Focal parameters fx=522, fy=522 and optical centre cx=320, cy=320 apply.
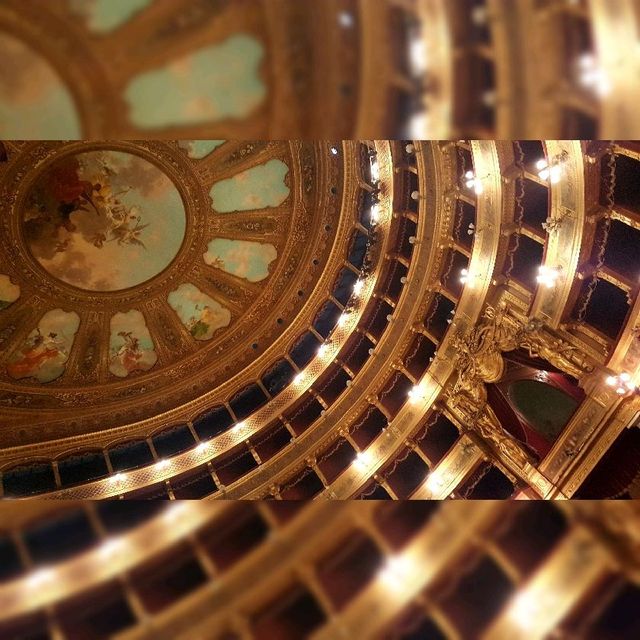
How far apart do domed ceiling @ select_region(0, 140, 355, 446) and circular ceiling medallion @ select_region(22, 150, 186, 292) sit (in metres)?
0.03

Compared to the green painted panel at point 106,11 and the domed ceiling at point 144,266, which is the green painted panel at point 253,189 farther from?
the green painted panel at point 106,11

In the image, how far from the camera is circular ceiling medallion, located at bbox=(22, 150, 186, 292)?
640 inches

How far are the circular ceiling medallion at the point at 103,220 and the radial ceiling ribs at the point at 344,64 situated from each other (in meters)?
15.4

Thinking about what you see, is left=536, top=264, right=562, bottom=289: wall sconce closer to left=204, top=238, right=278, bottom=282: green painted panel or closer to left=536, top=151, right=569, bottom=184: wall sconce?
left=536, top=151, right=569, bottom=184: wall sconce

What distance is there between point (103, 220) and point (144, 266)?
200 centimetres

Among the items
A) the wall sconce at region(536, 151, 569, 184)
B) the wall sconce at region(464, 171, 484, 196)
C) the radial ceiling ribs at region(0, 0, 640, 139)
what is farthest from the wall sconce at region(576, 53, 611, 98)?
the wall sconce at region(464, 171, 484, 196)

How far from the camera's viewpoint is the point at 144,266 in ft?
59.0

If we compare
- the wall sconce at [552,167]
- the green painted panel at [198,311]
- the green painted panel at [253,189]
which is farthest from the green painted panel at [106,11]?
the green painted panel at [198,311]

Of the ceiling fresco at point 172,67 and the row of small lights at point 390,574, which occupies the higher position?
the ceiling fresco at point 172,67

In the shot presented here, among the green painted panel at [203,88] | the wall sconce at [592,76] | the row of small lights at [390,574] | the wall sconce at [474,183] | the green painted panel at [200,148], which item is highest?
the green painted panel at [200,148]

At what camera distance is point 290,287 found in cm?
1831

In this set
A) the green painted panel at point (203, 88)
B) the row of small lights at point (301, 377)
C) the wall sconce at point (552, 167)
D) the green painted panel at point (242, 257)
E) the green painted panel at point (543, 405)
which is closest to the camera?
the green painted panel at point (203, 88)

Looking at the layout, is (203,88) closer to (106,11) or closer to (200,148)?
(106,11)

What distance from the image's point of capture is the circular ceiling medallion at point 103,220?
1627 centimetres
